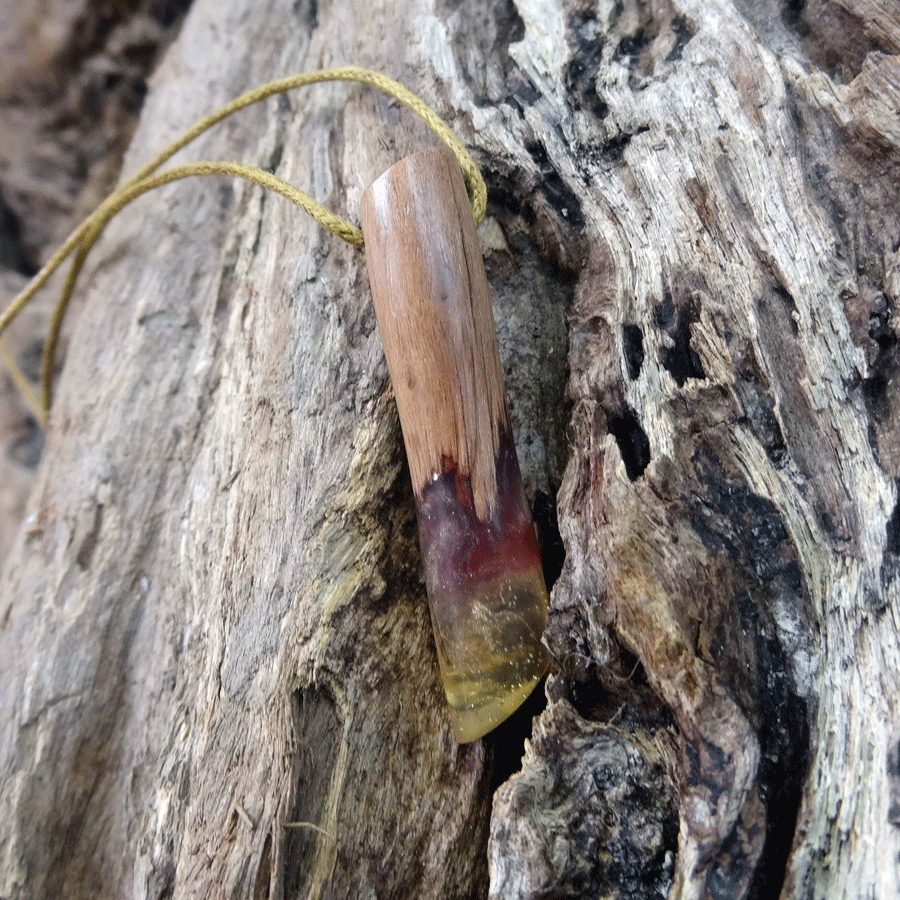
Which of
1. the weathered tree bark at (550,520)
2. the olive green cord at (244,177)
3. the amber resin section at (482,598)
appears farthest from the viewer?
the olive green cord at (244,177)

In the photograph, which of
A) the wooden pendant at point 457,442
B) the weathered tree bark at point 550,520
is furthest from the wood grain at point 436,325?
the weathered tree bark at point 550,520

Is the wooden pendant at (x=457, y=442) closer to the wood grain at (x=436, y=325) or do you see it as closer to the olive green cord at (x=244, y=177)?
the wood grain at (x=436, y=325)

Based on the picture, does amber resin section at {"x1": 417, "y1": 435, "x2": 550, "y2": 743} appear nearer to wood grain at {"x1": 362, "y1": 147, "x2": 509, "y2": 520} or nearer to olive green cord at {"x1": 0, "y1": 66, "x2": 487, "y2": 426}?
wood grain at {"x1": 362, "y1": 147, "x2": 509, "y2": 520}

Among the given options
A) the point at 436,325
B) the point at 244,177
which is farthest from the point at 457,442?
the point at 244,177

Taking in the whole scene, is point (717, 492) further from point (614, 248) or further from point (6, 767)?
point (6, 767)

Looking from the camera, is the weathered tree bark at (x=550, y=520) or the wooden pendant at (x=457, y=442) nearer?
the weathered tree bark at (x=550, y=520)

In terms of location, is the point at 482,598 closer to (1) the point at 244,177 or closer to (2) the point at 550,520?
(2) the point at 550,520
